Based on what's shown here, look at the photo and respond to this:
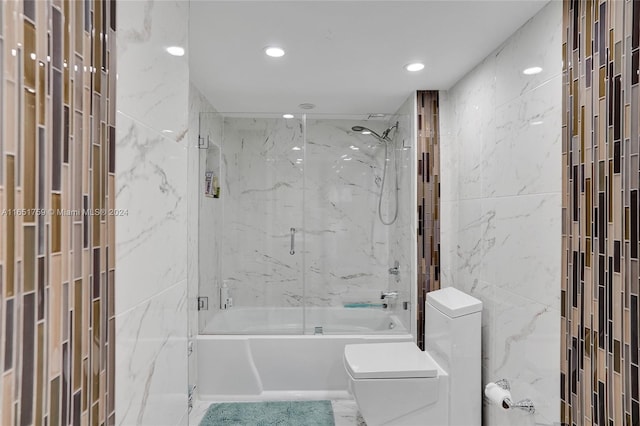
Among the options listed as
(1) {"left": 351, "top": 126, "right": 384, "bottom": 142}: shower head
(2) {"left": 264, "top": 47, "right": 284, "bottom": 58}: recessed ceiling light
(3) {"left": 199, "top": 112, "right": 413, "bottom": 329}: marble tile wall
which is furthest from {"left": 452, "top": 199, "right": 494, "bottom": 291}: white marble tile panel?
(2) {"left": 264, "top": 47, "right": 284, "bottom": 58}: recessed ceiling light

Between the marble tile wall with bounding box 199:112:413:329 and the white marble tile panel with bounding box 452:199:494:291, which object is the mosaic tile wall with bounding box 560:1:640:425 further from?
the marble tile wall with bounding box 199:112:413:329

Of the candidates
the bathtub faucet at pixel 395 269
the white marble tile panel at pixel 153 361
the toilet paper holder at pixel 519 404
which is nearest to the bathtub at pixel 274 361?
the bathtub faucet at pixel 395 269

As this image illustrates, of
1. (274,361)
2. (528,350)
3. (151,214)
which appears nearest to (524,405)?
(528,350)

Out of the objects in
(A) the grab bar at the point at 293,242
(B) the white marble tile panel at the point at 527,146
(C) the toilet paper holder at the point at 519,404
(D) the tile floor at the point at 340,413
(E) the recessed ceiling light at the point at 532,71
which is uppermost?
(E) the recessed ceiling light at the point at 532,71

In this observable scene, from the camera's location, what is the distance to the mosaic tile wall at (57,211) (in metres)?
0.52

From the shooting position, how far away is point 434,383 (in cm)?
245

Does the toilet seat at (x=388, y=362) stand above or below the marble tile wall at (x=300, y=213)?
below

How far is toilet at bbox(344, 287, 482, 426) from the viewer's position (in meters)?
2.39

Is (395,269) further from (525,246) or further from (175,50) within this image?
(175,50)

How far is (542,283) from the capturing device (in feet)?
6.19

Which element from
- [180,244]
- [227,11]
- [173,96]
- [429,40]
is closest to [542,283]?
[429,40]

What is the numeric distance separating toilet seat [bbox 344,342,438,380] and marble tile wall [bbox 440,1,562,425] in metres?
0.39

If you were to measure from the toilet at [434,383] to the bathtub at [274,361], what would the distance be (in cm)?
69

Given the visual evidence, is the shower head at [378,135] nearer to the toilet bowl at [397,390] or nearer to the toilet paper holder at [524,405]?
the toilet bowl at [397,390]
